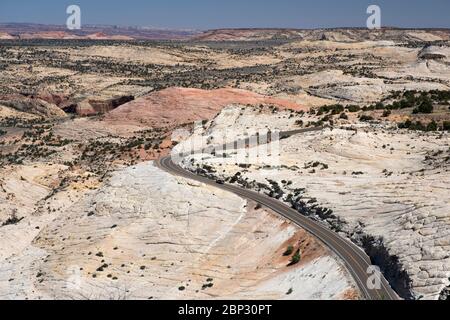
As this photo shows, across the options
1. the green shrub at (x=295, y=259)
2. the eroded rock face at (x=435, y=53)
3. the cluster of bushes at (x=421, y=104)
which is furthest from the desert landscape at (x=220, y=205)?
the eroded rock face at (x=435, y=53)

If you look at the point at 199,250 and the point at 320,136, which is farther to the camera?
the point at 320,136

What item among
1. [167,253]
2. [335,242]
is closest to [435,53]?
[167,253]

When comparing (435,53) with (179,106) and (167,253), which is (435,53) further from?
(167,253)

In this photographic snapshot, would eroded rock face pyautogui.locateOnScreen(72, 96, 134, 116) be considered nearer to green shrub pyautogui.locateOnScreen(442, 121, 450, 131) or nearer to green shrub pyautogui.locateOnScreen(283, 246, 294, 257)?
green shrub pyautogui.locateOnScreen(442, 121, 450, 131)

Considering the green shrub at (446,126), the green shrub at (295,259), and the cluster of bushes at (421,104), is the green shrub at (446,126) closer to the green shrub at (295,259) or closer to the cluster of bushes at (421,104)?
the cluster of bushes at (421,104)

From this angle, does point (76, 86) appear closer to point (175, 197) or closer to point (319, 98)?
point (319, 98)

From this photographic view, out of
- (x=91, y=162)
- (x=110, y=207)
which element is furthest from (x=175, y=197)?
(x=91, y=162)
